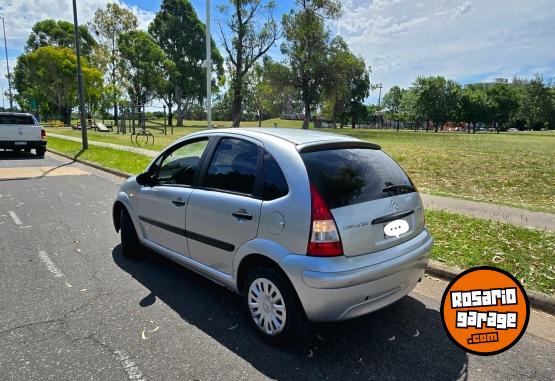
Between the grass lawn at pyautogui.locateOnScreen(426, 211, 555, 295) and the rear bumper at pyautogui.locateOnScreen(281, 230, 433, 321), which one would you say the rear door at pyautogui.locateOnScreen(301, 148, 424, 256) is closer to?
the rear bumper at pyautogui.locateOnScreen(281, 230, 433, 321)

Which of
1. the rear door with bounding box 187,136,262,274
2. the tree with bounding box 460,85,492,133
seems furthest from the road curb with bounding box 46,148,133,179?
the tree with bounding box 460,85,492,133

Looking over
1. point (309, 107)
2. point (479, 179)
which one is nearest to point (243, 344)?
point (479, 179)

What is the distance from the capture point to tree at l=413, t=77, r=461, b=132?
66938 millimetres

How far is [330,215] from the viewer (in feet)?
9.00

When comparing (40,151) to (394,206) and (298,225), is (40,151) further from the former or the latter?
(394,206)

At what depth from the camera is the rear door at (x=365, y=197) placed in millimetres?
2811

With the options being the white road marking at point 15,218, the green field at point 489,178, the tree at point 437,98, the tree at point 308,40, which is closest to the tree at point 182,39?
the tree at point 308,40

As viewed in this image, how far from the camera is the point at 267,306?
304cm

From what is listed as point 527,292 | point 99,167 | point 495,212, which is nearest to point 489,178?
point 495,212

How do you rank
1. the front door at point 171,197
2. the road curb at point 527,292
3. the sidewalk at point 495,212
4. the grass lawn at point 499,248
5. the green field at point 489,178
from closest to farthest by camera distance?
1. the road curb at point 527,292
2. the front door at point 171,197
3. the grass lawn at point 499,248
4. the sidewalk at point 495,212
5. the green field at point 489,178

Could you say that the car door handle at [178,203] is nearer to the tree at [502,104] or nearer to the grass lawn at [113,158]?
the grass lawn at [113,158]

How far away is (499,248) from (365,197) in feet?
9.76

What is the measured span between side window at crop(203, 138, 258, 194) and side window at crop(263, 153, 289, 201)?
0.46ft

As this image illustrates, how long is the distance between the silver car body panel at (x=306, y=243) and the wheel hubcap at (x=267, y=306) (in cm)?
23
